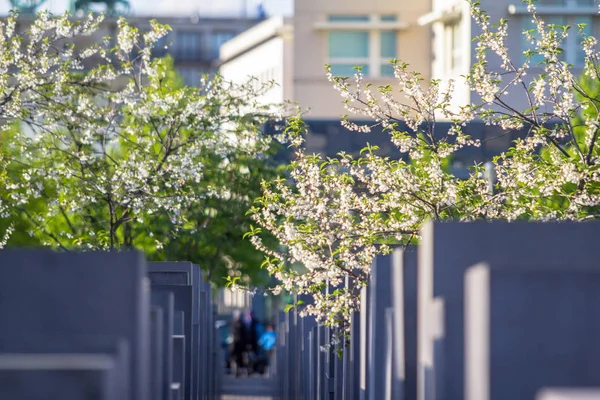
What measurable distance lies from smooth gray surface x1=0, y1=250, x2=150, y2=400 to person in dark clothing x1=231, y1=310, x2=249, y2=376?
27438 millimetres

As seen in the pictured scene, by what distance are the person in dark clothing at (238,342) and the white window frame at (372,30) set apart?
1914 cm

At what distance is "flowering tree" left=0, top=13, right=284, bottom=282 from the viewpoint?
16766 millimetres

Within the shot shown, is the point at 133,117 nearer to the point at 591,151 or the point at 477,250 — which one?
the point at 591,151

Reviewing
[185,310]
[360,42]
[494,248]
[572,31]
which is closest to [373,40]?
[360,42]

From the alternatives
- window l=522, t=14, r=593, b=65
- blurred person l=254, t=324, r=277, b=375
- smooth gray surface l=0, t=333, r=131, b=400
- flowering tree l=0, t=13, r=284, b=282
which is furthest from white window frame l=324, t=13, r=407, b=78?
smooth gray surface l=0, t=333, r=131, b=400

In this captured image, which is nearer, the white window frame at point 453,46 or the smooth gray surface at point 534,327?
the smooth gray surface at point 534,327

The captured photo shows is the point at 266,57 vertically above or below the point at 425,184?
above

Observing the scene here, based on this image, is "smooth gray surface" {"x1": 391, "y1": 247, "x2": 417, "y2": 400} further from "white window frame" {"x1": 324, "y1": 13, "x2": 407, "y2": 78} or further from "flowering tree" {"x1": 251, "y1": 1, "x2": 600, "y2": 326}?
"white window frame" {"x1": 324, "y1": 13, "x2": 407, "y2": 78}

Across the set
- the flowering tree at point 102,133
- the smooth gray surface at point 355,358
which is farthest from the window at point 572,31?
the smooth gray surface at point 355,358

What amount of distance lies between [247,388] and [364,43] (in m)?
23.3

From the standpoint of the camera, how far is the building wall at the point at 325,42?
52.0m

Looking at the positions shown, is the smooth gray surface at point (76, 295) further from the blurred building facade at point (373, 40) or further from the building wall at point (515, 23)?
the blurred building facade at point (373, 40)

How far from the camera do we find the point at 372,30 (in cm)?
5206

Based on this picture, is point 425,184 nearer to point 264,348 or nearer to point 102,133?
point 102,133
